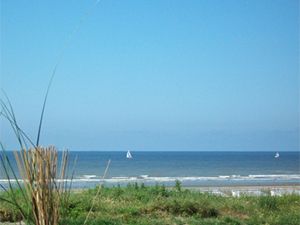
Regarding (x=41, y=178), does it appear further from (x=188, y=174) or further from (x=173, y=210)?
(x=188, y=174)

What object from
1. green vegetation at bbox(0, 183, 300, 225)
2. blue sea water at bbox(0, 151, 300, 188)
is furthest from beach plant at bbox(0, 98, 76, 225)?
green vegetation at bbox(0, 183, 300, 225)

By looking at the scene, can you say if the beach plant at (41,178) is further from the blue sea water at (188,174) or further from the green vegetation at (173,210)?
the green vegetation at (173,210)

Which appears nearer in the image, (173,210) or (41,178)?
(41,178)

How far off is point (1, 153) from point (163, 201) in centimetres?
637

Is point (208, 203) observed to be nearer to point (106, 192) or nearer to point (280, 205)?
point (280, 205)

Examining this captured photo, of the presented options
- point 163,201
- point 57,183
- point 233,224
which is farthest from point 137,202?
point 57,183

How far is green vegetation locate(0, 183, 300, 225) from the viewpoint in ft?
24.5

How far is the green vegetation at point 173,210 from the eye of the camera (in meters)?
7.48

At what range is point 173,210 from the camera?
845 cm

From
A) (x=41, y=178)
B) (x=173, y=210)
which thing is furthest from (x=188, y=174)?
(x=41, y=178)

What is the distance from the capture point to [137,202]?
30.5 feet

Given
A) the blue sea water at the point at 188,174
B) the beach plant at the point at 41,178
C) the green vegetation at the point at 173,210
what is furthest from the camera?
the blue sea water at the point at 188,174

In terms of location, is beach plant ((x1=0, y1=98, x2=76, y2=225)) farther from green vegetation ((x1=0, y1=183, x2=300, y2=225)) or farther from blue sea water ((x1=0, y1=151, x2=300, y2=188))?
green vegetation ((x1=0, y1=183, x2=300, y2=225))

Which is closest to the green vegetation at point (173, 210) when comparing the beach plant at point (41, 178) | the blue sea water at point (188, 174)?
the blue sea water at point (188, 174)
